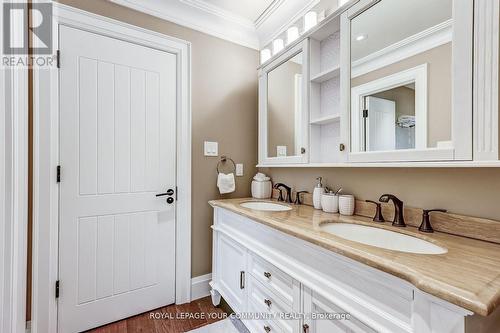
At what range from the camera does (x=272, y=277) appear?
121 centimetres

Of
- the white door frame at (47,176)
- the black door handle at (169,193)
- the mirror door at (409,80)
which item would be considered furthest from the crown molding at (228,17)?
the black door handle at (169,193)

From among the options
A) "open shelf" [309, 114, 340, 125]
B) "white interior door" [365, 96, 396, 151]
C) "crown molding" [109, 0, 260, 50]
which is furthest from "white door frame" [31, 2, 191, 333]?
"white interior door" [365, 96, 396, 151]

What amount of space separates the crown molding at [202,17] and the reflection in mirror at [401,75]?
1.18 metres

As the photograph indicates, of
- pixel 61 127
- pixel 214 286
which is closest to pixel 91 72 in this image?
Result: pixel 61 127

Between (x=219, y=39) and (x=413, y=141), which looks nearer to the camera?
(x=413, y=141)

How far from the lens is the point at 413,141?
1.02 metres

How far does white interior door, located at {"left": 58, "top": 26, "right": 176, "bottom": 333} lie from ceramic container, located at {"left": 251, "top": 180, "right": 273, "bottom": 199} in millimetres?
704

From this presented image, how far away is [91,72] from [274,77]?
133 cm

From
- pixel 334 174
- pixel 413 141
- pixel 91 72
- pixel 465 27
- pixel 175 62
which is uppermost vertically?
pixel 175 62

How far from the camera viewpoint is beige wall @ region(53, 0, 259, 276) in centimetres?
196

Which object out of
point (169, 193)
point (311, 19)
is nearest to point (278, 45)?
point (311, 19)

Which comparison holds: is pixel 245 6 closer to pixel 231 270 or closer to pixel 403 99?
pixel 403 99

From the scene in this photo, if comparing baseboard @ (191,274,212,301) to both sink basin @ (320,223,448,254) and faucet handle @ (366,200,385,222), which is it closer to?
sink basin @ (320,223,448,254)

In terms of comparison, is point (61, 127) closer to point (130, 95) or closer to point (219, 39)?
point (130, 95)
